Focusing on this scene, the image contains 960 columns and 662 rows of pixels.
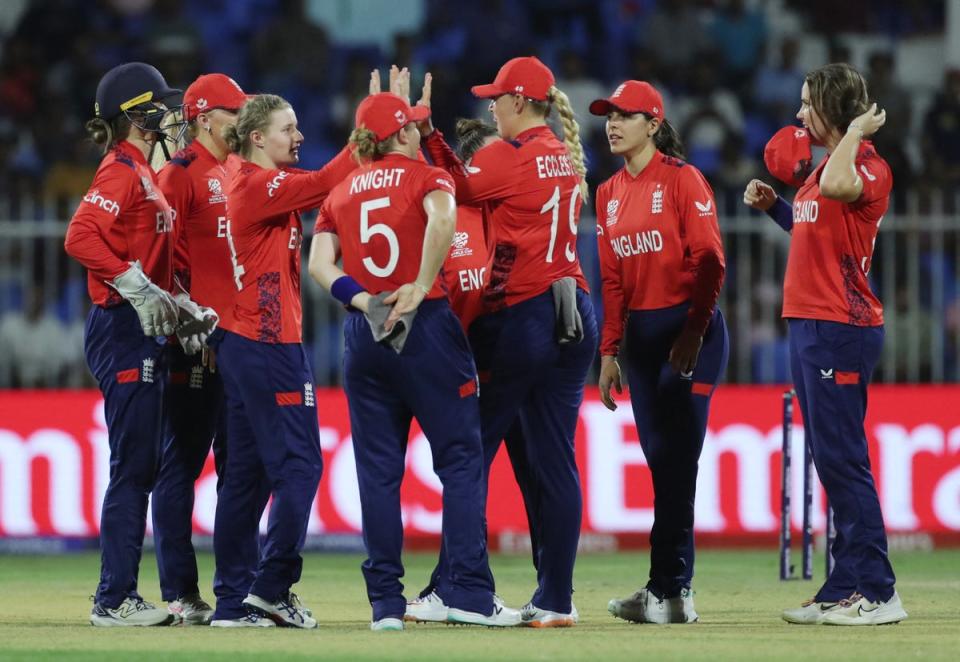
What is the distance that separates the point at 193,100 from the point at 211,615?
2.63 meters

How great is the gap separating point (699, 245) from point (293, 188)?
2.07 metres

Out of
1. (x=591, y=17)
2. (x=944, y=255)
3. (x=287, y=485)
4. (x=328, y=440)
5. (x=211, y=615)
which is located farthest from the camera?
(x=591, y=17)

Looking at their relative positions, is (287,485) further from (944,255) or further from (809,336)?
(944,255)

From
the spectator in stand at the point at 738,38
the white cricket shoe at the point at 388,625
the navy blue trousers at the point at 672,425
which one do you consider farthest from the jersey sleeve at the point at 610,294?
the spectator in stand at the point at 738,38

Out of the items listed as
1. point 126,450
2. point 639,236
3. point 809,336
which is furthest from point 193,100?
point 809,336

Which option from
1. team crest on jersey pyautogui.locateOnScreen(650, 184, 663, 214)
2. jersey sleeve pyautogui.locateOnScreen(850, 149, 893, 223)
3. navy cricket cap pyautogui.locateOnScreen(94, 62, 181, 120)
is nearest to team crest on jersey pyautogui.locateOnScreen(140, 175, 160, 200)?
navy cricket cap pyautogui.locateOnScreen(94, 62, 181, 120)

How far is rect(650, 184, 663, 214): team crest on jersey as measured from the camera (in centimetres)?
895

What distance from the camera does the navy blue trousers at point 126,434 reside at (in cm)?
856

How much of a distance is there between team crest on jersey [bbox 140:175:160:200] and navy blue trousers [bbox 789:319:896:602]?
327 centimetres

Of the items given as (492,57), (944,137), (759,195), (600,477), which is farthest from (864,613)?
(492,57)

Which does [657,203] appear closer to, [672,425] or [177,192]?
[672,425]

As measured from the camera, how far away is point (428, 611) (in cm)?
865

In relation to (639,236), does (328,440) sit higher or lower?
lower

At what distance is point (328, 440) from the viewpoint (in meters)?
13.6
